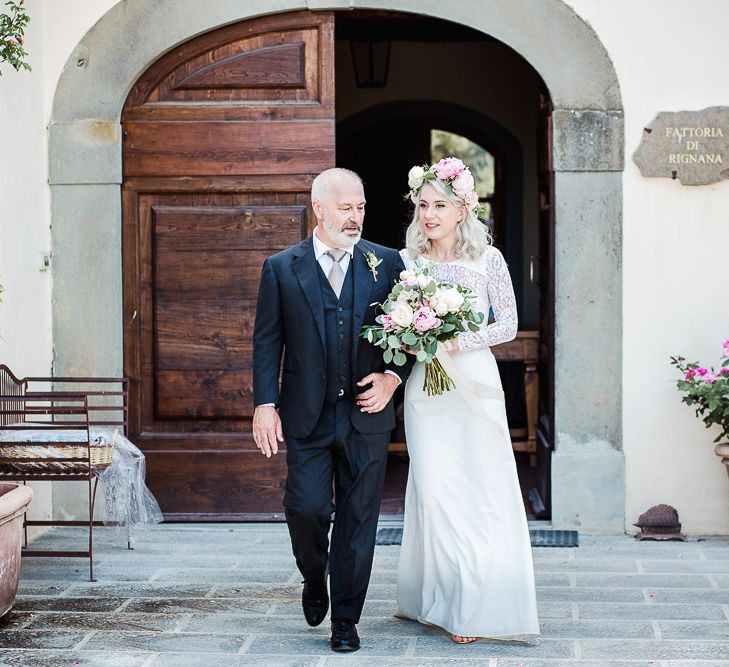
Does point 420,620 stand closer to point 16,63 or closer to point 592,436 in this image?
point 592,436

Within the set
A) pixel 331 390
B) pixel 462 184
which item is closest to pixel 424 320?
pixel 331 390

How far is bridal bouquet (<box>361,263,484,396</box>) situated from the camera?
4.54m

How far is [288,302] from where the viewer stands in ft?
15.7

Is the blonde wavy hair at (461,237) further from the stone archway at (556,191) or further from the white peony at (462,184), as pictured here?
the stone archway at (556,191)

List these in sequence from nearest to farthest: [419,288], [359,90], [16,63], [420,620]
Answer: [419,288] < [420,620] < [16,63] < [359,90]

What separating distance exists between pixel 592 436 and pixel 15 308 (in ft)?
10.5

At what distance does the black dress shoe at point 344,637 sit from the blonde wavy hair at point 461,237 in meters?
1.46

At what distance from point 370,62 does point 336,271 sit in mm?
5657

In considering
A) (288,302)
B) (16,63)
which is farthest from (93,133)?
(288,302)

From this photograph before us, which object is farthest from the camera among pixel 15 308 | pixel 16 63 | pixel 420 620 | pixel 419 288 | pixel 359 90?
pixel 359 90

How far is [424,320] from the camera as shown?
452cm

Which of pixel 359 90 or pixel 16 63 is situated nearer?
pixel 16 63

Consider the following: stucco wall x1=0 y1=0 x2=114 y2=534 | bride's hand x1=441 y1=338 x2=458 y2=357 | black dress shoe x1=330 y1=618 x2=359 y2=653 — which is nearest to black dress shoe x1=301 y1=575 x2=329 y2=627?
black dress shoe x1=330 y1=618 x2=359 y2=653

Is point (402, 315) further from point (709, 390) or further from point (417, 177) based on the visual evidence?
point (709, 390)
